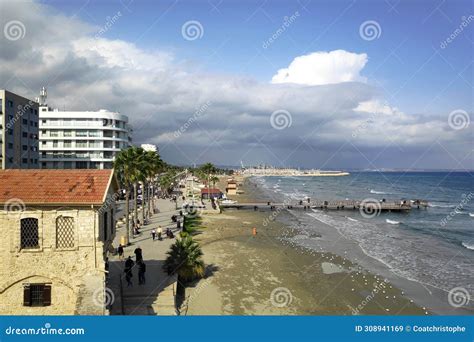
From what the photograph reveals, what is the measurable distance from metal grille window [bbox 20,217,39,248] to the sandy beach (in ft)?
28.5

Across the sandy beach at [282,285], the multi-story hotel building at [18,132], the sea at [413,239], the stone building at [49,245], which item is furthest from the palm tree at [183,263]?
the multi-story hotel building at [18,132]

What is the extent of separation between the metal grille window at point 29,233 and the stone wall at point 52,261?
0.59 ft

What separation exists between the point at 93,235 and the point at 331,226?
41369mm

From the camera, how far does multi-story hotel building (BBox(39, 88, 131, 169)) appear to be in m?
69.3

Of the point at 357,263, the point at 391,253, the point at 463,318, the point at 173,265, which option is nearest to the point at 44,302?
the point at 173,265

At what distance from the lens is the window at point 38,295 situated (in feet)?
47.9

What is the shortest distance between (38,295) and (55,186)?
15.5 feet

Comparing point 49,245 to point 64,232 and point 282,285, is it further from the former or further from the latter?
point 282,285

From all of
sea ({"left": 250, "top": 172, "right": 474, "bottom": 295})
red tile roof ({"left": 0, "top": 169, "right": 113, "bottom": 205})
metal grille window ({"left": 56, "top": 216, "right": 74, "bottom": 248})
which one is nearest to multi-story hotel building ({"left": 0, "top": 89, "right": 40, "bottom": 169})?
red tile roof ({"left": 0, "top": 169, "right": 113, "bottom": 205})

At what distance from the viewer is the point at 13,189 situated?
47.4 ft

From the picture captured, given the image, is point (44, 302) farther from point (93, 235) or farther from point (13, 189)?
point (13, 189)

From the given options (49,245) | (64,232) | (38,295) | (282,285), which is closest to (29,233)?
(49,245)

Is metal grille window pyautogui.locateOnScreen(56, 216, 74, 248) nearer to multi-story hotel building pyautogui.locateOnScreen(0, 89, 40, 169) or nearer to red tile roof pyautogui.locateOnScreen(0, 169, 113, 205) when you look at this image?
red tile roof pyautogui.locateOnScreen(0, 169, 113, 205)

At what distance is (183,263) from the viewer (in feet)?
74.5
